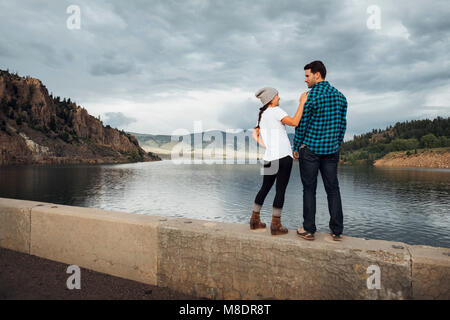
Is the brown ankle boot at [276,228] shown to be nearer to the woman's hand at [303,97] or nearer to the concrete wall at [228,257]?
the concrete wall at [228,257]

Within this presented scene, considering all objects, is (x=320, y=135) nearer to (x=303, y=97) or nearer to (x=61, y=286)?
(x=303, y=97)

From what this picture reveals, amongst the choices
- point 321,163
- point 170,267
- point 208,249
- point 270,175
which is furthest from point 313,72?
point 170,267

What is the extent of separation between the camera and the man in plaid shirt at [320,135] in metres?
4.37

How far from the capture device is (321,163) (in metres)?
4.54

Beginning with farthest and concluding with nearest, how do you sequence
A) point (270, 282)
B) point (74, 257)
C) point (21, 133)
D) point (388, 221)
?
point (21, 133), point (388, 221), point (74, 257), point (270, 282)

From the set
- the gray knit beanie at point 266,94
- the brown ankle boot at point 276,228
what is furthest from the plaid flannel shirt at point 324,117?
the brown ankle boot at point 276,228

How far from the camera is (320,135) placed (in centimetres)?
439

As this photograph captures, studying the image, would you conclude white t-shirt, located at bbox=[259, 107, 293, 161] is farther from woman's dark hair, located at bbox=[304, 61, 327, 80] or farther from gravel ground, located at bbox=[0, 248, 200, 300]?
gravel ground, located at bbox=[0, 248, 200, 300]

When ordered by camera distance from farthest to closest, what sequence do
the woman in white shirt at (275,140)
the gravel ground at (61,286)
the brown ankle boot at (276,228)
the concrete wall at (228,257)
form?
the woman in white shirt at (275,140) < the gravel ground at (61,286) < the brown ankle boot at (276,228) < the concrete wall at (228,257)

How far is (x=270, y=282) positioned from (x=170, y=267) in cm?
154

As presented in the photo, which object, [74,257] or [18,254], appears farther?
[18,254]

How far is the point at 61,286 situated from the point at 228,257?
266cm

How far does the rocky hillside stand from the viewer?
119 metres

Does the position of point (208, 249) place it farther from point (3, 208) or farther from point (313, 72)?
point (3, 208)
